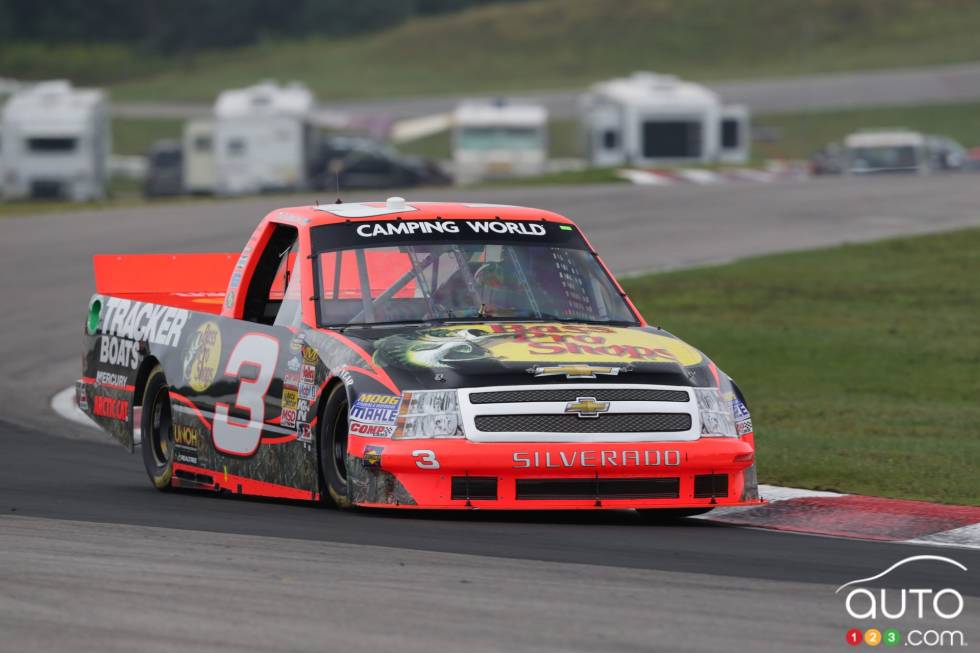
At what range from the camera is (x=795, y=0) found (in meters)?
108

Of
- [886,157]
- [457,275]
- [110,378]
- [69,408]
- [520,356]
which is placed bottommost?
[886,157]

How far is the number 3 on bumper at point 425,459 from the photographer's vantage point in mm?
8391

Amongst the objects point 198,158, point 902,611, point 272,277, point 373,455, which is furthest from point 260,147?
point 902,611

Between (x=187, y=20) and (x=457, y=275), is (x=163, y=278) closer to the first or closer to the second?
(x=457, y=275)

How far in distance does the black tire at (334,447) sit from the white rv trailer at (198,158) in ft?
150

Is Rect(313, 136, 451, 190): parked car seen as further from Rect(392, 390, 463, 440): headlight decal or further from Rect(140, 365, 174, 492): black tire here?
Rect(392, 390, 463, 440): headlight decal

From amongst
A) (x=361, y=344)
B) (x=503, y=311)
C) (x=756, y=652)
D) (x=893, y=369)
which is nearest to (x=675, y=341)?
(x=503, y=311)

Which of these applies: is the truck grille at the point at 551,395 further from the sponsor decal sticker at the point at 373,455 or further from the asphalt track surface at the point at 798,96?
the asphalt track surface at the point at 798,96

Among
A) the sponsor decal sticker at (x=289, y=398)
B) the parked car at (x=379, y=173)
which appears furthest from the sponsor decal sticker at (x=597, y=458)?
the parked car at (x=379, y=173)

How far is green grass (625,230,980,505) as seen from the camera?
35.8ft

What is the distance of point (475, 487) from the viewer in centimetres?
841

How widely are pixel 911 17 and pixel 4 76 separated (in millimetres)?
48462

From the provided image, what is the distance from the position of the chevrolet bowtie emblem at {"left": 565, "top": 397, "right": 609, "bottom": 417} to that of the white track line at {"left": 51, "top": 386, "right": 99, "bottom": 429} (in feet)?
20.5

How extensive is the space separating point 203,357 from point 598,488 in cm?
264
